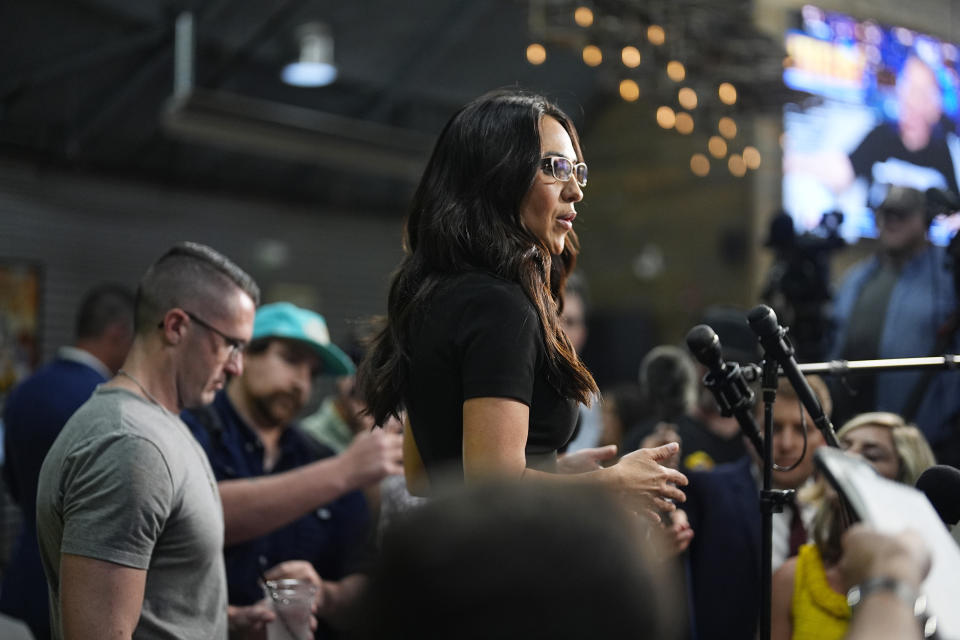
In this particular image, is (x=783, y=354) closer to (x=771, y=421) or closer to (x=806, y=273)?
(x=771, y=421)

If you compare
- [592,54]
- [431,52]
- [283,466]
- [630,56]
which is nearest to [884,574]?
[283,466]

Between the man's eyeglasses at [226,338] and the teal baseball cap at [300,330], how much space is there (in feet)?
3.31

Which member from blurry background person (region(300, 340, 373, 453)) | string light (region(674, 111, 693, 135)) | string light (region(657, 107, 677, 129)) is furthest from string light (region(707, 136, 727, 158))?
blurry background person (region(300, 340, 373, 453))

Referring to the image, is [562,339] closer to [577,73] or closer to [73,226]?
[73,226]

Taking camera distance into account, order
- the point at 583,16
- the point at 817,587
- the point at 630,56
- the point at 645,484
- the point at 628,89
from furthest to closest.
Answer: the point at 628,89 < the point at 630,56 < the point at 583,16 < the point at 817,587 < the point at 645,484

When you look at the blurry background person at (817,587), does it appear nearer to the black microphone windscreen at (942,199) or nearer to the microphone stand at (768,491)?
the microphone stand at (768,491)

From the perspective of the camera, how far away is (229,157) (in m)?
10.9

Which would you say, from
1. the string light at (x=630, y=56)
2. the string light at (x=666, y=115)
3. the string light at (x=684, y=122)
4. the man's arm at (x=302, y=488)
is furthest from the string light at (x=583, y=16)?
the man's arm at (x=302, y=488)

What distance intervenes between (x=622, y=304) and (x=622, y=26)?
5.54m

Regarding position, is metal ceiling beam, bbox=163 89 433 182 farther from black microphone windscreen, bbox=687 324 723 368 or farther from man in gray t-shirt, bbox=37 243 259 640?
black microphone windscreen, bbox=687 324 723 368

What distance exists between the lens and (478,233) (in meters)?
2.03

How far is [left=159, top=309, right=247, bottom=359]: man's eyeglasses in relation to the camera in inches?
104

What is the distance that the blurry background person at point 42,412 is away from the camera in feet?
12.4

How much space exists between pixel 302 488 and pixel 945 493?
1795mm
